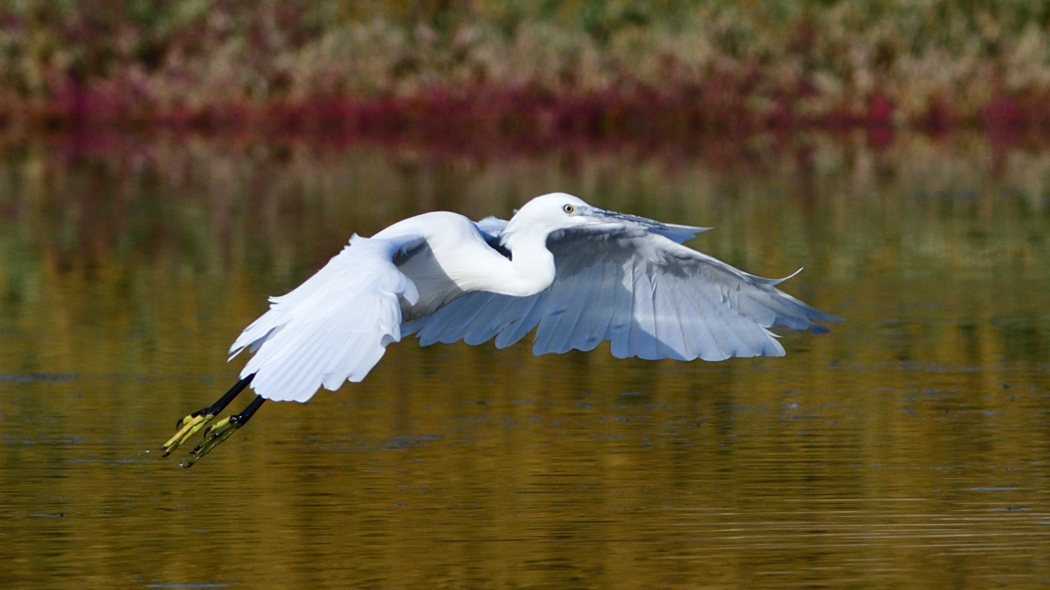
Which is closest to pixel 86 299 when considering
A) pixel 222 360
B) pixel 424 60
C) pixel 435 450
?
pixel 222 360

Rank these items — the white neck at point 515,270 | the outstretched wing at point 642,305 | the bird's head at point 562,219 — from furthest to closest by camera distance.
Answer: the outstretched wing at point 642,305
the bird's head at point 562,219
the white neck at point 515,270

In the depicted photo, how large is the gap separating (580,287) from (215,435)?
1.77 m

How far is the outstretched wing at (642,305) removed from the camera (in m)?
8.41

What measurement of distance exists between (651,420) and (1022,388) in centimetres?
197

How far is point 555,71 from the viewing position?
2878 centimetres

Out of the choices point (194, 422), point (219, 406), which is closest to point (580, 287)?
point (219, 406)

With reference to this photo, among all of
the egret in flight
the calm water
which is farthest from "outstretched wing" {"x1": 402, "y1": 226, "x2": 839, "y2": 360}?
the calm water

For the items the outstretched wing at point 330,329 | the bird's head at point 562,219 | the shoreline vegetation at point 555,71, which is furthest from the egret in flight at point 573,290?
the shoreline vegetation at point 555,71

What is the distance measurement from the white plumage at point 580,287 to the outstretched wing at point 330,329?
1.35ft

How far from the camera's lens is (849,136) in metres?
28.2

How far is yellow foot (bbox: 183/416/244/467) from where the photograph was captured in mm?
8328

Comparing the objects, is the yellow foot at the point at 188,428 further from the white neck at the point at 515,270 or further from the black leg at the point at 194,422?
the white neck at the point at 515,270

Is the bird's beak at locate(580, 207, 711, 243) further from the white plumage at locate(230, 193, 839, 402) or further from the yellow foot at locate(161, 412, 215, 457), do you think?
the yellow foot at locate(161, 412, 215, 457)

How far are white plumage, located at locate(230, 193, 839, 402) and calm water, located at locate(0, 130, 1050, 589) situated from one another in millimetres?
466
